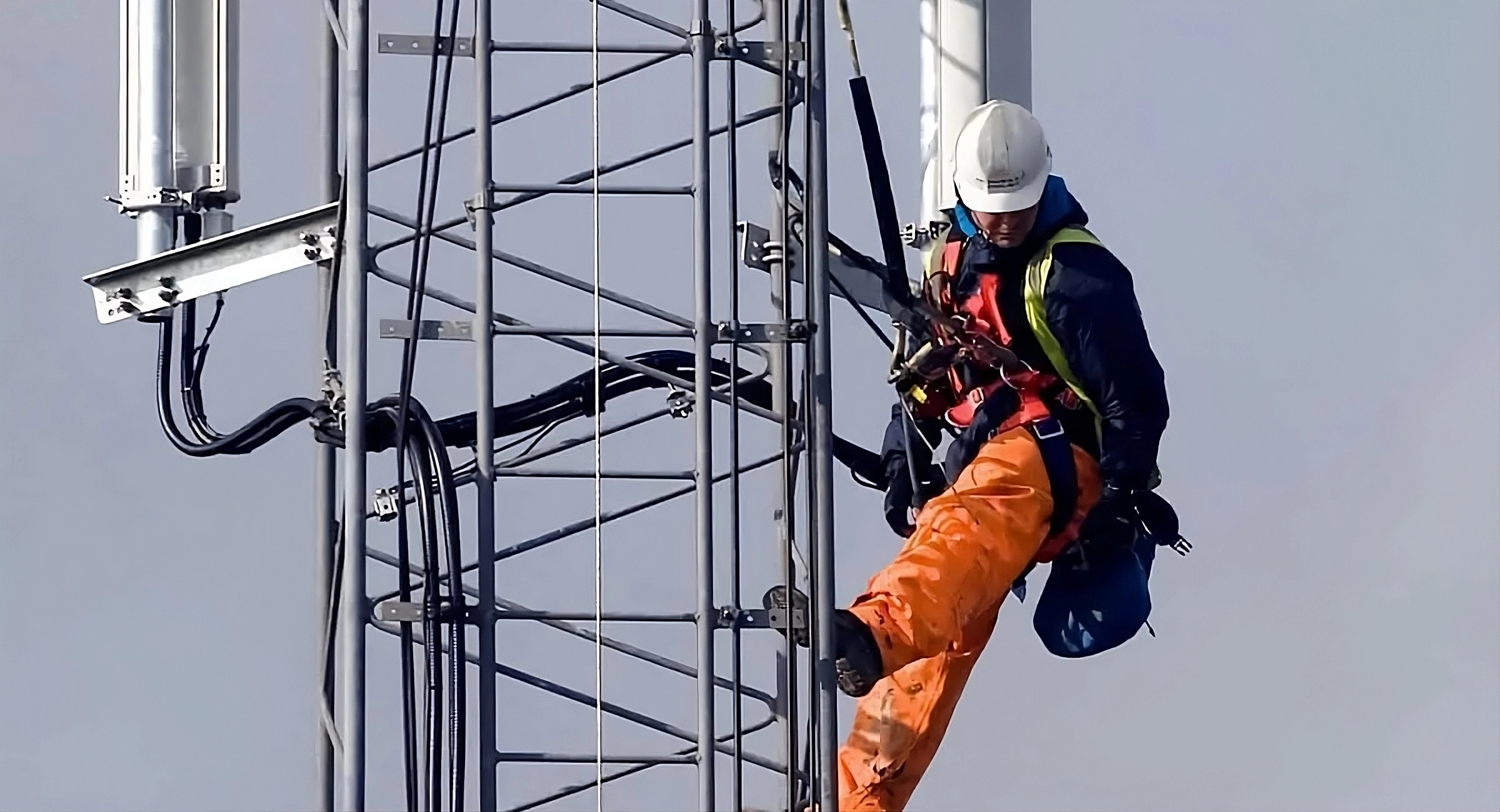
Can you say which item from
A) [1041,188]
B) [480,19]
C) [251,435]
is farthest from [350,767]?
[1041,188]

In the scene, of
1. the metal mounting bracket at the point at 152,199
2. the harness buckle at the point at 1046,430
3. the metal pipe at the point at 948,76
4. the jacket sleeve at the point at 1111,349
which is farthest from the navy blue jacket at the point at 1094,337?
the metal mounting bracket at the point at 152,199

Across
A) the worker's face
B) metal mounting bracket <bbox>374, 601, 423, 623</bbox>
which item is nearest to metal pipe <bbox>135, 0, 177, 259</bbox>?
metal mounting bracket <bbox>374, 601, 423, 623</bbox>

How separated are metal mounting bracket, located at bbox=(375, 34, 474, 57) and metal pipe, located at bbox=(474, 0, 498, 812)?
0.23 meters

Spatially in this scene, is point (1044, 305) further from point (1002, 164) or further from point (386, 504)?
point (386, 504)

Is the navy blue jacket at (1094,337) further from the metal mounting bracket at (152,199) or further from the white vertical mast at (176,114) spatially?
the metal mounting bracket at (152,199)

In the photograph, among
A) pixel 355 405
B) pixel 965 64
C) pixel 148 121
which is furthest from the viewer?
pixel 965 64

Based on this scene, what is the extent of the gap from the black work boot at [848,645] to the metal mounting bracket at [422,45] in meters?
2.46

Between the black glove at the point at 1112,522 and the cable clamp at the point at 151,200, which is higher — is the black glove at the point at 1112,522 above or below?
below

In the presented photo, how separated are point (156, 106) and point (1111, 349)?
426 centimetres

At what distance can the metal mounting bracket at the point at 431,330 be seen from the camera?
36.4 ft

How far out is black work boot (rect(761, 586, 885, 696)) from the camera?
11117 mm

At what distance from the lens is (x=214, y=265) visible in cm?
1270

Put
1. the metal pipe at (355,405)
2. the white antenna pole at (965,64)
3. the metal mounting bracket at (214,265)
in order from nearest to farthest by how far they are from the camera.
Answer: the metal pipe at (355,405) < the metal mounting bracket at (214,265) < the white antenna pole at (965,64)

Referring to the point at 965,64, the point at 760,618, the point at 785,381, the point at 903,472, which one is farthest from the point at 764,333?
the point at 965,64
